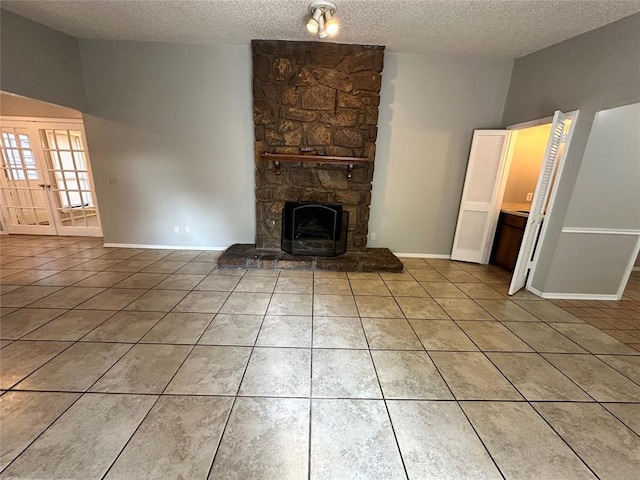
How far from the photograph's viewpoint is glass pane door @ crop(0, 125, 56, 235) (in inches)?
177

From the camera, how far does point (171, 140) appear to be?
12.8ft

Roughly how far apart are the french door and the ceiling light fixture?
14.2 feet

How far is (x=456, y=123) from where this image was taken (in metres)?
3.85

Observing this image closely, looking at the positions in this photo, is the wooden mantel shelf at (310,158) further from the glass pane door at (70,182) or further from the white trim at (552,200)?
the glass pane door at (70,182)

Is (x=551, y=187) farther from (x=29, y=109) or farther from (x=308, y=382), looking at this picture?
(x=29, y=109)

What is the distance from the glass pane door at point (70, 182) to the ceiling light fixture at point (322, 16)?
4.40 metres

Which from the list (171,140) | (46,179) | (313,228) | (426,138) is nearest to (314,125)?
(313,228)

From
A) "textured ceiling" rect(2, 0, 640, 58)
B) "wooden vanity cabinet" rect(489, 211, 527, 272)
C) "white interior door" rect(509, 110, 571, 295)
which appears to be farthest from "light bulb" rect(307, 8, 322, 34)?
"wooden vanity cabinet" rect(489, 211, 527, 272)

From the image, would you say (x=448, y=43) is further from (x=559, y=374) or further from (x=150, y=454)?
(x=150, y=454)

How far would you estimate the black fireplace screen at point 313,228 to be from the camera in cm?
382

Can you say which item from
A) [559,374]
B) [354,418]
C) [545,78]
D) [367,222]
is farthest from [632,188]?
[354,418]

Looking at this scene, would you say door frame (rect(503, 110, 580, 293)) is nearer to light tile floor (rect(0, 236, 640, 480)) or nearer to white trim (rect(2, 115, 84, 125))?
light tile floor (rect(0, 236, 640, 480))

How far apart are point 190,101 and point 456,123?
3.81 metres

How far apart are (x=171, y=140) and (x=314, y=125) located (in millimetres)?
2112
